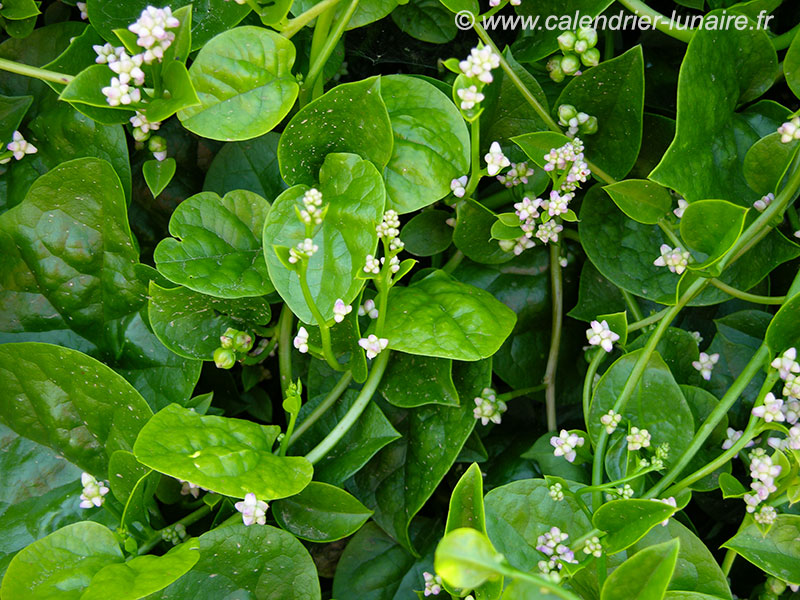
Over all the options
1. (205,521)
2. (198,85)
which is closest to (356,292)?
(198,85)

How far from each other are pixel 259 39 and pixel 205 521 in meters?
0.55

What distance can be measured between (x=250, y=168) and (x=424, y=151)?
0.77 ft

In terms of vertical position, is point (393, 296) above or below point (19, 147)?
below

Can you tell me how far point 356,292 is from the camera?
676 millimetres

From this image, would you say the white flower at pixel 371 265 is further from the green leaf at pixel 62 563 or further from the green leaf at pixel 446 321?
the green leaf at pixel 62 563

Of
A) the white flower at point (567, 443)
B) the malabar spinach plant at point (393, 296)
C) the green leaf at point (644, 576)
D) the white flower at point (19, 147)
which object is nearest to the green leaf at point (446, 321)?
the malabar spinach plant at point (393, 296)

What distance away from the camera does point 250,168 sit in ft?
2.81

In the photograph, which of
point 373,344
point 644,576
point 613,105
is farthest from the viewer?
point 613,105

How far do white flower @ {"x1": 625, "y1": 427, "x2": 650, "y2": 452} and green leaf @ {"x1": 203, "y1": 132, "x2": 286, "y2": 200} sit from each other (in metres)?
0.48

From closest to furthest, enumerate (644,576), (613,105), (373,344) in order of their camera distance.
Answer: (644,576) < (373,344) < (613,105)

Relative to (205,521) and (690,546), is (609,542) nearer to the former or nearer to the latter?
(690,546)

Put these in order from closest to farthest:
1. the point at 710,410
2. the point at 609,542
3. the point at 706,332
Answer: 1. the point at 609,542
2. the point at 710,410
3. the point at 706,332

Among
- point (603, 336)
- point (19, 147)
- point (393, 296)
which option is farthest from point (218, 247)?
point (603, 336)

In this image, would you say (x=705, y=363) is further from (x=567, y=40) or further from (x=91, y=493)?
(x=91, y=493)
